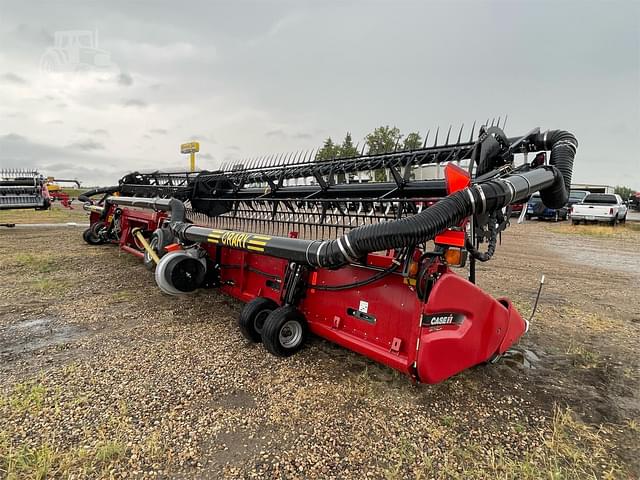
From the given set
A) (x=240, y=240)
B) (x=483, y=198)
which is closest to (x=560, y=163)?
(x=483, y=198)

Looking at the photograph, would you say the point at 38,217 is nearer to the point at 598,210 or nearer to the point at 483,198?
the point at 483,198

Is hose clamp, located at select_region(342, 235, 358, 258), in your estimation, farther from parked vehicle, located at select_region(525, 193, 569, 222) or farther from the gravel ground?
parked vehicle, located at select_region(525, 193, 569, 222)

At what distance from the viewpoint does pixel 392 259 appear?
2.86 metres

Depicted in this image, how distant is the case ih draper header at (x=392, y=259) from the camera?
2408 mm

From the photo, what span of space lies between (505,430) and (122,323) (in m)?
3.50

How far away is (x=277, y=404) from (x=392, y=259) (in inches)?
49.2

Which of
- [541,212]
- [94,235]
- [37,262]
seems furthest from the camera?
[541,212]

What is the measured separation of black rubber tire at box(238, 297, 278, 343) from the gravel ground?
14 cm

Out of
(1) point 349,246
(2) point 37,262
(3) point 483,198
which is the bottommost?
(2) point 37,262

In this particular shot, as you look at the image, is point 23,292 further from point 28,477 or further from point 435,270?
point 435,270

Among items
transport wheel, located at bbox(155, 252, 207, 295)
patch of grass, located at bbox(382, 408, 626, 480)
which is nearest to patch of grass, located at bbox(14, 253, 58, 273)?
transport wheel, located at bbox(155, 252, 207, 295)

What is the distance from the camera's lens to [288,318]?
3.18 m

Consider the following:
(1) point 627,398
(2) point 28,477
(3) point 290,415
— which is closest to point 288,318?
(3) point 290,415

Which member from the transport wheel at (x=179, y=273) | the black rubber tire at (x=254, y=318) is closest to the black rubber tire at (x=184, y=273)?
the transport wheel at (x=179, y=273)
